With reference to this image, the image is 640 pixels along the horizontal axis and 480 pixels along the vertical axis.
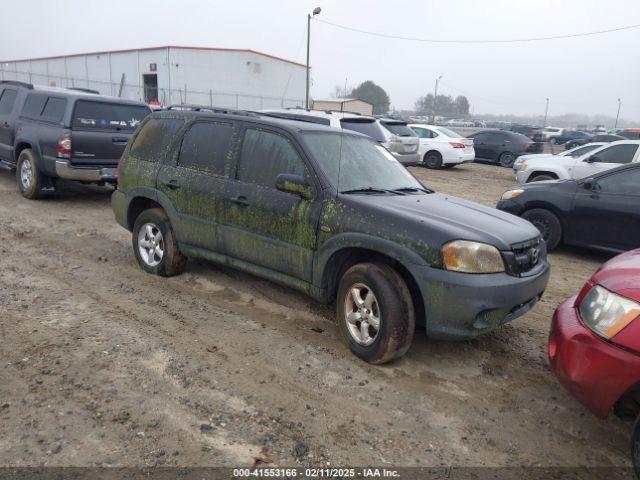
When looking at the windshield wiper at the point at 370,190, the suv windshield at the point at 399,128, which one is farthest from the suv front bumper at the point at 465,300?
the suv windshield at the point at 399,128

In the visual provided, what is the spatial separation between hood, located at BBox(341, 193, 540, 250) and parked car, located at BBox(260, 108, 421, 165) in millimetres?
4369

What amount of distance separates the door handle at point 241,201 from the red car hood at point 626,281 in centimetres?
273

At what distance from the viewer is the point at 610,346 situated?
2582mm

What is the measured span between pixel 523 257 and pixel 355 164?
161 cm

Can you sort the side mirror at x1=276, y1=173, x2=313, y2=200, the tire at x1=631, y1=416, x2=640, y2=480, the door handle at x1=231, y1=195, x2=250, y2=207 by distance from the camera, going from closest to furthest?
the tire at x1=631, y1=416, x2=640, y2=480
the side mirror at x1=276, y1=173, x2=313, y2=200
the door handle at x1=231, y1=195, x2=250, y2=207

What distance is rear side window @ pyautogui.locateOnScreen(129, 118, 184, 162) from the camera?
5.22 meters

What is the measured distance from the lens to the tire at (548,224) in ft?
23.6

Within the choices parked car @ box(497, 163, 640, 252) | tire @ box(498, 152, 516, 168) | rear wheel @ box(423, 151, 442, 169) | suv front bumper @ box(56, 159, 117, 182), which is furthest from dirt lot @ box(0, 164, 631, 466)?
tire @ box(498, 152, 516, 168)

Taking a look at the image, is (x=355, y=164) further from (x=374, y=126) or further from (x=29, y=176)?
(x=374, y=126)

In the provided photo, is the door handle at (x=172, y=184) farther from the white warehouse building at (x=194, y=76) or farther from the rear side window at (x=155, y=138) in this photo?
the white warehouse building at (x=194, y=76)

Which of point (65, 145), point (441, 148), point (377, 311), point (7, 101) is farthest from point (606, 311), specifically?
point (441, 148)

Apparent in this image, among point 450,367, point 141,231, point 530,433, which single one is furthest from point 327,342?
point 141,231

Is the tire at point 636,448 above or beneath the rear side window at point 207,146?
beneath

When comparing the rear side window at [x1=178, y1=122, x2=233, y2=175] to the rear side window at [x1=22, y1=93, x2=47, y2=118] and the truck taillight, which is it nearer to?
the truck taillight
